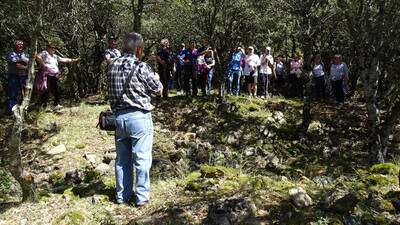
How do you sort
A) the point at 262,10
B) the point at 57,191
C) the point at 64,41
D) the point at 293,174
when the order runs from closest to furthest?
the point at 57,191
the point at 293,174
the point at 262,10
the point at 64,41

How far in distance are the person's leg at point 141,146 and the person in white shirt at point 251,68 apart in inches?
467

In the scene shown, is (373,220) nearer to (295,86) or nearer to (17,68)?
(17,68)

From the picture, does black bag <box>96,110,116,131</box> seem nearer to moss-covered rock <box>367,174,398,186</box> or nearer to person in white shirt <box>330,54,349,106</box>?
moss-covered rock <box>367,174,398,186</box>

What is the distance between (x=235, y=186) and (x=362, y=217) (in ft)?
6.00

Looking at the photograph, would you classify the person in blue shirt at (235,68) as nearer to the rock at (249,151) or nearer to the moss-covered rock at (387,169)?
the rock at (249,151)

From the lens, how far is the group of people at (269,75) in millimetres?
17656

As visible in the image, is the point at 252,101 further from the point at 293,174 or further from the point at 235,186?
the point at 235,186

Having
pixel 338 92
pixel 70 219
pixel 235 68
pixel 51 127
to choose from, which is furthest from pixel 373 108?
pixel 70 219

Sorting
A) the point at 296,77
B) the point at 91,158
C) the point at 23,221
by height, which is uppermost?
the point at 296,77

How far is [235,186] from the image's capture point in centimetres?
687

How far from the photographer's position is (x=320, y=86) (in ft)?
62.1

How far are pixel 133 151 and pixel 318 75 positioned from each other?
13168 millimetres

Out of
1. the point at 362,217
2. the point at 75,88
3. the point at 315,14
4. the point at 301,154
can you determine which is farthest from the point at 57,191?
the point at 75,88

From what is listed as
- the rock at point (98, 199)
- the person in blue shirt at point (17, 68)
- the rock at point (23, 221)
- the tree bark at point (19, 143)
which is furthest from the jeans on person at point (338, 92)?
the rock at point (23, 221)
